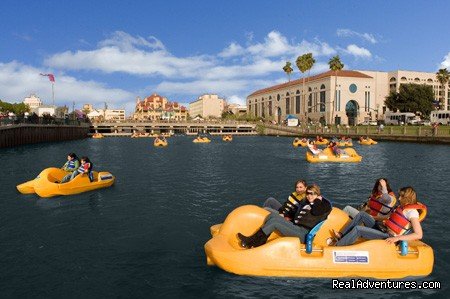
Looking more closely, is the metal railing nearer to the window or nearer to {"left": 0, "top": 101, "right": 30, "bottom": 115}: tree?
{"left": 0, "top": 101, "right": 30, "bottom": 115}: tree

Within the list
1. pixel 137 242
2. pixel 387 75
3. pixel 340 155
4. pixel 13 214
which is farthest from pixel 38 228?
pixel 387 75

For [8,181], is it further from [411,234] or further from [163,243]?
[411,234]

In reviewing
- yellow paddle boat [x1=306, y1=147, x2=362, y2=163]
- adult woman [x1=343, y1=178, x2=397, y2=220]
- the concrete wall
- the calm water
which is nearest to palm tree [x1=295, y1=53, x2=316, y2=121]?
the concrete wall

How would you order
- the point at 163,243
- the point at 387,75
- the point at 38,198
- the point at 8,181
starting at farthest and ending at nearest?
the point at 387,75
the point at 8,181
the point at 38,198
the point at 163,243

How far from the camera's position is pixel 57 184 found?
1822 cm

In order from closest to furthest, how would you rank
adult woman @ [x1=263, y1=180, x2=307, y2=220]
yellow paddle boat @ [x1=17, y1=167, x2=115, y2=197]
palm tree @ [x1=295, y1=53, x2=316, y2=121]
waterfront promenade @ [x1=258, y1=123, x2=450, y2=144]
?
1. adult woman @ [x1=263, y1=180, x2=307, y2=220]
2. yellow paddle boat @ [x1=17, y1=167, x2=115, y2=197]
3. waterfront promenade @ [x1=258, y1=123, x2=450, y2=144]
4. palm tree @ [x1=295, y1=53, x2=316, y2=121]

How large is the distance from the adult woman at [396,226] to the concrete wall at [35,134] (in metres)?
52.3

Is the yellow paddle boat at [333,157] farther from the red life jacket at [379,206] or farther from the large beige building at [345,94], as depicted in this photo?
the large beige building at [345,94]

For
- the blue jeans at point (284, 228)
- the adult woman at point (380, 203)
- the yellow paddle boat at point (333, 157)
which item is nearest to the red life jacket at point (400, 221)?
the adult woman at point (380, 203)

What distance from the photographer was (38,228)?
44.1 feet

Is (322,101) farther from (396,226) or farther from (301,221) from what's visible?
(301,221)

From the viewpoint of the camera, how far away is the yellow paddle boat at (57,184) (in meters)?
18.1

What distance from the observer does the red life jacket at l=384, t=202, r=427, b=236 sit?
870 cm

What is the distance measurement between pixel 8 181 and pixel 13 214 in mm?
10217
